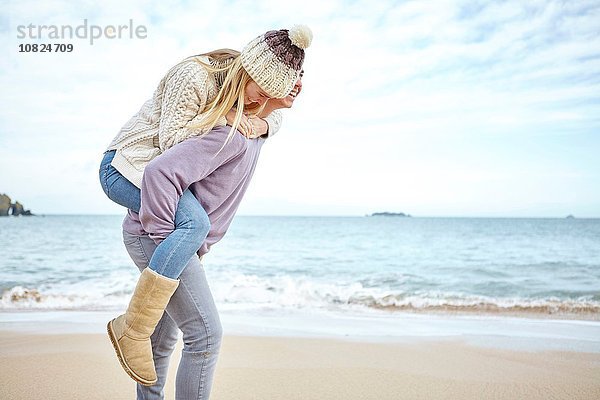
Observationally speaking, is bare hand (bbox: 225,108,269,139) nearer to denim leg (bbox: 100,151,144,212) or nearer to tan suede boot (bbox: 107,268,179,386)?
denim leg (bbox: 100,151,144,212)

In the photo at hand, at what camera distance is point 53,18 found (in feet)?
33.9

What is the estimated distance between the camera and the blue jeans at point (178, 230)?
1590mm

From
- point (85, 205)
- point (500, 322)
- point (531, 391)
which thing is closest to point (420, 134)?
point (85, 205)

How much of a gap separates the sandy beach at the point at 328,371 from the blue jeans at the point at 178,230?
1345mm

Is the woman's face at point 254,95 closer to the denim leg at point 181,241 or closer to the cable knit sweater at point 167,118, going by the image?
the cable knit sweater at point 167,118

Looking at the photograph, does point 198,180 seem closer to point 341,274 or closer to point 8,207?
point 341,274

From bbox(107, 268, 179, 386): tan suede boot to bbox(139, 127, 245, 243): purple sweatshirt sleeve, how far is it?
12 centimetres

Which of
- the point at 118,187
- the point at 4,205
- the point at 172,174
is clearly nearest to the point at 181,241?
the point at 172,174

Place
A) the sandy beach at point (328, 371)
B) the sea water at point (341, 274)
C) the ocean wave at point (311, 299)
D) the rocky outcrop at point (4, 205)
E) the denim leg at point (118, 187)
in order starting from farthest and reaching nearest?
the rocky outcrop at point (4, 205), the sea water at point (341, 274), the ocean wave at point (311, 299), the sandy beach at point (328, 371), the denim leg at point (118, 187)

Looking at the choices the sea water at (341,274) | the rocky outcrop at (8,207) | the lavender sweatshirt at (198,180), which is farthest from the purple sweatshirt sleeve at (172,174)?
the rocky outcrop at (8,207)

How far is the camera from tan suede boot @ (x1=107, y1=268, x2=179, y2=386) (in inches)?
62.5

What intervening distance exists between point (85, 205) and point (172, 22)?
20.0 feet

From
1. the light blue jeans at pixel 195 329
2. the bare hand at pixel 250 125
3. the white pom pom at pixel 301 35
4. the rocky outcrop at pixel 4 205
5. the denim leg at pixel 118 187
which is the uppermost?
the rocky outcrop at pixel 4 205

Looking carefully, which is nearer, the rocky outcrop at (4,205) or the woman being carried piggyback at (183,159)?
the woman being carried piggyback at (183,159)
